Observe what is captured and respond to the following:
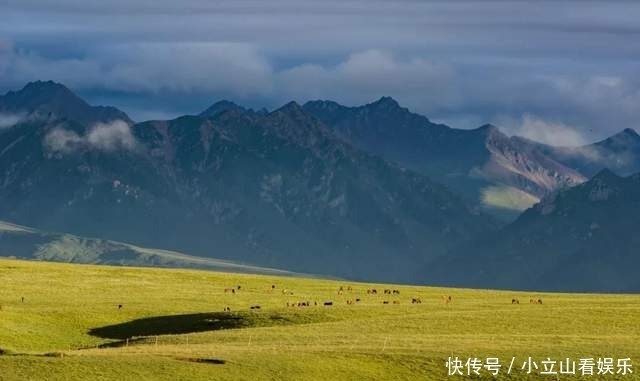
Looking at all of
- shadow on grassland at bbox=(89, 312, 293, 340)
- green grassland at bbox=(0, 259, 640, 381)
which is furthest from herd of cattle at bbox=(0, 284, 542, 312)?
shadow on grassland at bbox=(89, 312, 293, 340)

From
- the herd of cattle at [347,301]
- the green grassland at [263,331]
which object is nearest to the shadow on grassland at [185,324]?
the green grassland at [263,331]

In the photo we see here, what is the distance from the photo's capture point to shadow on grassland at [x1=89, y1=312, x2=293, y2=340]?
103500mm

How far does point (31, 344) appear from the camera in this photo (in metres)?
96.2

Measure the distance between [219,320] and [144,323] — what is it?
824cm

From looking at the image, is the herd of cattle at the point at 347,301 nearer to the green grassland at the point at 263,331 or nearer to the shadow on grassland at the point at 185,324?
the green grassland at the point at 263,331

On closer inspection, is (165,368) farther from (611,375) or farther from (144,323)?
(144,323)

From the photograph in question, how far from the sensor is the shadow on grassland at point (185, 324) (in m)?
104

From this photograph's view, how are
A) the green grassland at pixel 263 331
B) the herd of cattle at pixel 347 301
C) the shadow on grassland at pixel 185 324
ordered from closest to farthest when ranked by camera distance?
the green grassland at pixel 263 331 < the shadow on grassland at pixel 185 324 < the herd of cattle at pixel 347 301

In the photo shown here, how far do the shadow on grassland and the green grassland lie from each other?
165 mm

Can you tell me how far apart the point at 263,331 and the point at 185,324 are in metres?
16.5

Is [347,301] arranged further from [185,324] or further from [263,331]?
[263,331]

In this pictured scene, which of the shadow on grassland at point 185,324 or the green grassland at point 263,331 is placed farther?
the shadow on grassland at point 185,324

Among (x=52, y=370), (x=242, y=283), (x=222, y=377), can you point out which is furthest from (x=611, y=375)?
(x=242, y=283)

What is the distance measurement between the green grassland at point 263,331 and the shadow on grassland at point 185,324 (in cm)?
17
